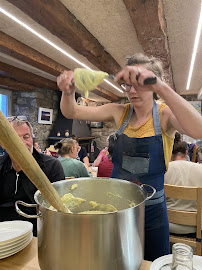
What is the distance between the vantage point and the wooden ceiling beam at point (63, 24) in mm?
1890

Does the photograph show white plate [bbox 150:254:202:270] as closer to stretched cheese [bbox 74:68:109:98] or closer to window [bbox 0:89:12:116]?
stretched cheese [bbox 74:68:109:98]

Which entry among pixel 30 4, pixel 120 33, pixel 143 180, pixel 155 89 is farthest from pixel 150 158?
pixel 120 33

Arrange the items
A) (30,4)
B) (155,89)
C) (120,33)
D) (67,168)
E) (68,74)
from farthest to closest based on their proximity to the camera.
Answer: (120,33)
(67,168)
(30,4)
(68,74)
(155,89)

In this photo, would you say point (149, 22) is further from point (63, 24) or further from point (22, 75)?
point (22, 75)

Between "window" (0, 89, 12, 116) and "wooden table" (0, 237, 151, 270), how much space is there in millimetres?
5184

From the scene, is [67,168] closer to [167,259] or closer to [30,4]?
[30,4]

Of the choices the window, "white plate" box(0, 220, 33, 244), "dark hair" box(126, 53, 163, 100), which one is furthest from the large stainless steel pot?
the window

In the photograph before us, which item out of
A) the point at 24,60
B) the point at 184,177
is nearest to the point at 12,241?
the point at 184,177

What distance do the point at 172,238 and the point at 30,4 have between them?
2386 mm

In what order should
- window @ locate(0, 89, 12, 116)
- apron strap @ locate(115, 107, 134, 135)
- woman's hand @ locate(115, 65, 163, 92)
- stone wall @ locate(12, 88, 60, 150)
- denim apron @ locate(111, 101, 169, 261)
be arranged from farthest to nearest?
1. stone wall @ locate(12, 88, 60, 150)
2. window @ locate(0, 89, 12, 116)
3. apron strap @ locate(115, 107, 134, 135)
4. denim apron @ locate(111, 101, 169, 261)
5. woman's hand @ locate(115, 65, 163, 92)

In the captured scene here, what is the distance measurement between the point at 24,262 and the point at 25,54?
309cm

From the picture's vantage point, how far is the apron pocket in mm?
1067

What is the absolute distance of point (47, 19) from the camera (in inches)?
81.4

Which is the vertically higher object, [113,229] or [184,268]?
[113,229]
